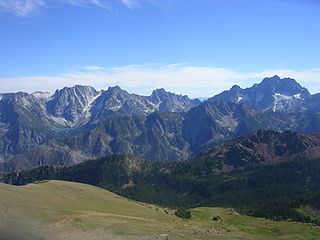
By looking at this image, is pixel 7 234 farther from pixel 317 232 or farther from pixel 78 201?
pixel 317 232

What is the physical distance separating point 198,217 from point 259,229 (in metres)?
40.5

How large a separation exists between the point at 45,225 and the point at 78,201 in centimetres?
4545

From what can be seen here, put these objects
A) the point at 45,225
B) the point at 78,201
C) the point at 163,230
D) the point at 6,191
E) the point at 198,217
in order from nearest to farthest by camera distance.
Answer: the point at 45,225 → the point at 163,230 → the point at 6,191 → the point at 78,201 → the point at 198,217

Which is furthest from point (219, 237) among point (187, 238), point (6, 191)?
point (6, 191)

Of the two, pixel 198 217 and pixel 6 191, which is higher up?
pixel 6 191

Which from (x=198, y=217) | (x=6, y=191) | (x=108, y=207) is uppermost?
(x=6, y=191)

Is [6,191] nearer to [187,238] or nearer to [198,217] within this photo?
[187,238]

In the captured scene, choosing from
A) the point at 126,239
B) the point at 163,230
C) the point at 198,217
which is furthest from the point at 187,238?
the point at 198,217

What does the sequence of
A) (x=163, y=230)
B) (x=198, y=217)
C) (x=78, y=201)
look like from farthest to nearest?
(x=198, y=217)
(x=78, y=201)
(x=163, y=230)

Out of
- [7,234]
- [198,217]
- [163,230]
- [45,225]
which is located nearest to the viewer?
[7,234]

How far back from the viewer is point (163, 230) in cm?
10781

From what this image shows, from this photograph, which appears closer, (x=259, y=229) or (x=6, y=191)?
(x=6, y=191)

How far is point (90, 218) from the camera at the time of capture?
362ft

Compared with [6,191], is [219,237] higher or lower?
lower
